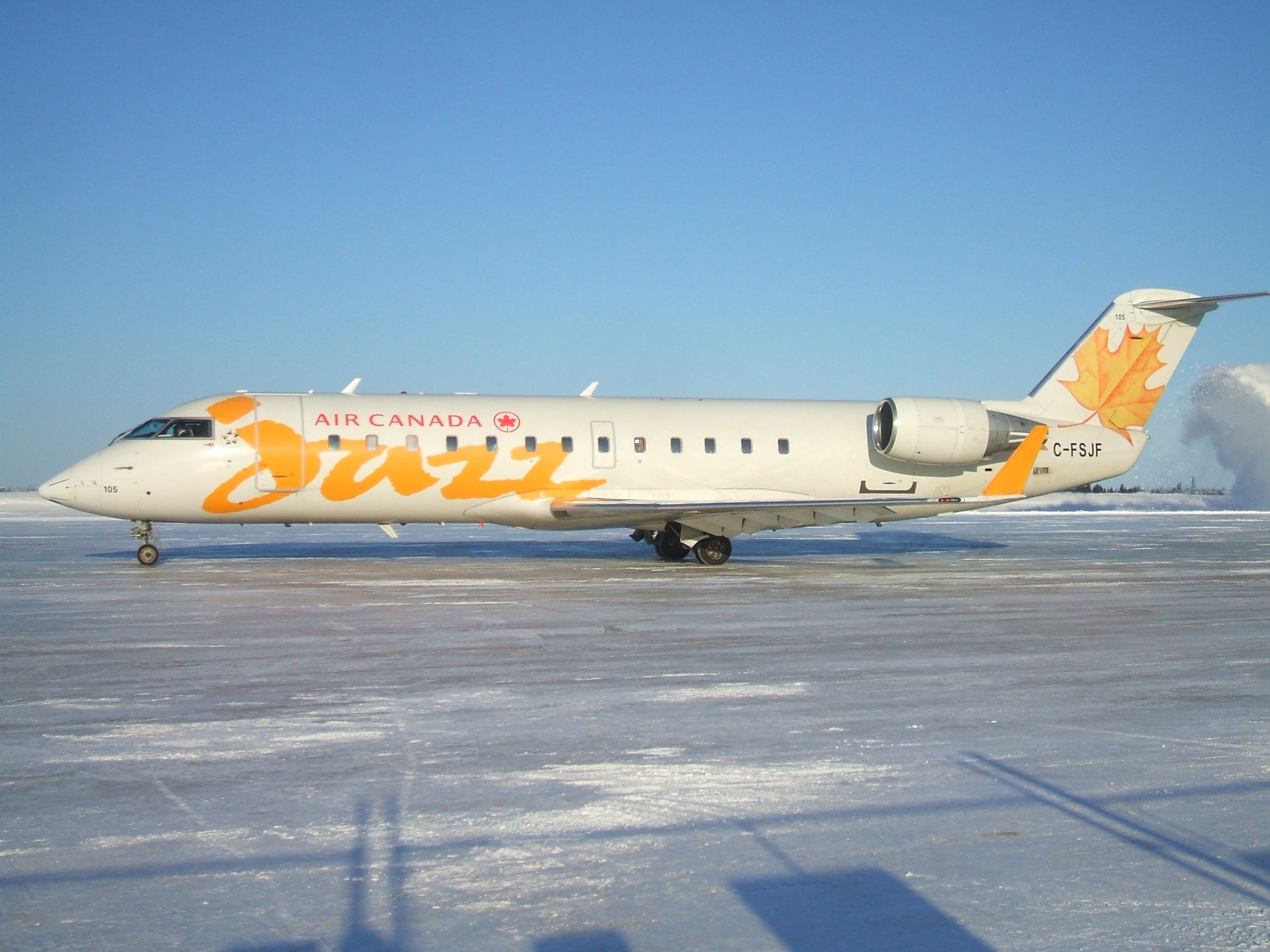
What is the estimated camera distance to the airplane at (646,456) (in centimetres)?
1833

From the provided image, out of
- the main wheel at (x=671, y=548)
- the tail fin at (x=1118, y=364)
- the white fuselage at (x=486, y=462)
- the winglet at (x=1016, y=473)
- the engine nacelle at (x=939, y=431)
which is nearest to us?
the winglet at (x=1016, y=473)

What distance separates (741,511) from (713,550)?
92 centimetres

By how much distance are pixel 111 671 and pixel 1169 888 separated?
7.98 metres

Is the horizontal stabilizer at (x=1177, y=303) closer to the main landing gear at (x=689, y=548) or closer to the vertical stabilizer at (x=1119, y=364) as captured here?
the vertical stabilizer at (x=1119, y=364)

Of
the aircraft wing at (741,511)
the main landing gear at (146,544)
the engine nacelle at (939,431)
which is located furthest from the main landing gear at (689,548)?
the main landing gear at (146,544)

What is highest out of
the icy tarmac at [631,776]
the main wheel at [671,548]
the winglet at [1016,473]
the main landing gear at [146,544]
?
the winglet at [1016,473]

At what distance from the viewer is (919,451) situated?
20500 mm

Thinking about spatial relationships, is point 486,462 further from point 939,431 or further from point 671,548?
point 939,431

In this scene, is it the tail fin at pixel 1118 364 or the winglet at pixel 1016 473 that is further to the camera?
the tail fin at pixel 1118 364

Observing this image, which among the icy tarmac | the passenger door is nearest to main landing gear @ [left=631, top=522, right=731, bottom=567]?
the icy tarmac

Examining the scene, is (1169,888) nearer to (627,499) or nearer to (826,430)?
(627,499)

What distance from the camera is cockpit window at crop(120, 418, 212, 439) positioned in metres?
18.4

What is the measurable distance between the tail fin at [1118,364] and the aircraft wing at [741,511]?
3.32 m

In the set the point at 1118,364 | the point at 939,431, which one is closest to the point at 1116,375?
the point at 1118,364
